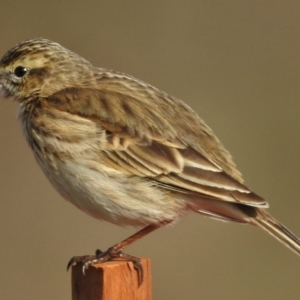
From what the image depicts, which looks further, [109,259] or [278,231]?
[278,231]

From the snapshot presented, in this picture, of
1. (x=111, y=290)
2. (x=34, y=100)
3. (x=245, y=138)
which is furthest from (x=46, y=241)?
(x=111, y=290)

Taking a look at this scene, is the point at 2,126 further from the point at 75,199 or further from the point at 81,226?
the point at 75,199

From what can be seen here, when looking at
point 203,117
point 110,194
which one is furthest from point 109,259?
point 203,117

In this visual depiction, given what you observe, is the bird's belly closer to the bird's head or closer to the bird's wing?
the bird's wing

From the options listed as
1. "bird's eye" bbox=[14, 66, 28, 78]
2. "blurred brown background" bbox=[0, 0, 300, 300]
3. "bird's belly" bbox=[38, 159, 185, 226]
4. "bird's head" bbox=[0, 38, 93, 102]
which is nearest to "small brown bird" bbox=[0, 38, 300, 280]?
"bird's belly" bbox=[38, 159, 185, 226]

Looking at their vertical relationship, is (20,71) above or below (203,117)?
below

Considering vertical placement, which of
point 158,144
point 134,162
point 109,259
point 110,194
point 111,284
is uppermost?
point 158,144

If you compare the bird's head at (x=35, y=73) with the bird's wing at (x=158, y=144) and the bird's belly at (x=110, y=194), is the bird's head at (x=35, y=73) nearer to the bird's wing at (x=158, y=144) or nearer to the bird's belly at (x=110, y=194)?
the bird's wing at (x=158, y=144)

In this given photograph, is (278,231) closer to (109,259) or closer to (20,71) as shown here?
(109,259)
